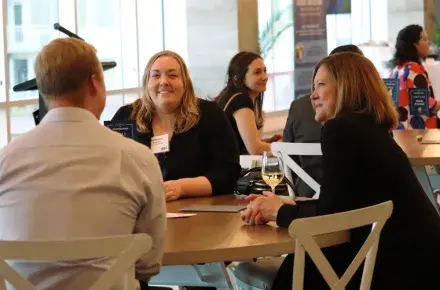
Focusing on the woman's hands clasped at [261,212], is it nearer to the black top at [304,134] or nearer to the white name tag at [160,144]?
the white name tag at [160,144]

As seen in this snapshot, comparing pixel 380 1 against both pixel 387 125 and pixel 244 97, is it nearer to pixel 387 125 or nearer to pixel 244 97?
pixel 244 97

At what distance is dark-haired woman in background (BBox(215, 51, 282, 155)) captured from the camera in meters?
5.73

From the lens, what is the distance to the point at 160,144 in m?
3.70

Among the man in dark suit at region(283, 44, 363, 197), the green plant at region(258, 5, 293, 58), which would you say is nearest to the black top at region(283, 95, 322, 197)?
the man in dark suit at region(283, 44, 363, 197)

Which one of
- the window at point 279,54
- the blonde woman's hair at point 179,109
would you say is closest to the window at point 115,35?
the window at point 279,54

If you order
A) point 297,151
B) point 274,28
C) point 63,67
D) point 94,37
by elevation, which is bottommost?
point 297,151

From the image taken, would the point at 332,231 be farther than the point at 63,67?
Yes

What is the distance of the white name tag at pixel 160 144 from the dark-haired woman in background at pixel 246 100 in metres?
2.04

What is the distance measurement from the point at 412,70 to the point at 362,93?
4669 millimetres

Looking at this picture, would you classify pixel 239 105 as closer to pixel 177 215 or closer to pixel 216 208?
pixel 216 208

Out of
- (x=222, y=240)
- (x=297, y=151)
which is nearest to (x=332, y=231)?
(x=222, y=240)

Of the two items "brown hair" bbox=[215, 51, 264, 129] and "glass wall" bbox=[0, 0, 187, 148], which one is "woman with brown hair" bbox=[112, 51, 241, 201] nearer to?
"brown hair" bbox=[215, 51, 264, 129]

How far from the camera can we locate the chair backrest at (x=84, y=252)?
2041 millimetres

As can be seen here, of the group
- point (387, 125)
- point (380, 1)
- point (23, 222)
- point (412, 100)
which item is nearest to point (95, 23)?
point (412, 100)
